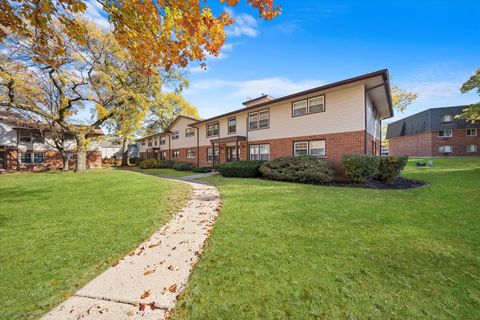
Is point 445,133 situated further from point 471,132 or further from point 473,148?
point 473,148

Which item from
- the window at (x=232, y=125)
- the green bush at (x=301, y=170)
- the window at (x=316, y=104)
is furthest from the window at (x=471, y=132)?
the window at (x=232, y=125)

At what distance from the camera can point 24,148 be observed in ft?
80.8

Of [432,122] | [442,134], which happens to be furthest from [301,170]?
[442,134]

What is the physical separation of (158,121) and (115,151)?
1925 centimetres

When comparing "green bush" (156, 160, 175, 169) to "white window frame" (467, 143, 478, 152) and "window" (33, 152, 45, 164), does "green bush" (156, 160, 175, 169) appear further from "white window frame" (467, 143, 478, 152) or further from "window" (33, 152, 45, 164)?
"white window frame" (467, 143, 478, 152)

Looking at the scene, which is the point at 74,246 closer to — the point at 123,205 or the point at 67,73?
the point at 123,205

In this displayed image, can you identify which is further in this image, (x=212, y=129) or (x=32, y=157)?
(x=32, y=157)

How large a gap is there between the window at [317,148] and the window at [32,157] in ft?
105

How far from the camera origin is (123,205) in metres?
6.98

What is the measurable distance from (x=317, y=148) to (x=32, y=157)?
3292 centimetres

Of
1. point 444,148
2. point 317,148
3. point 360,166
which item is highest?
point 444,148

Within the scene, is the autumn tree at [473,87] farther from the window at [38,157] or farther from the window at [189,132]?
the window at [38,157]

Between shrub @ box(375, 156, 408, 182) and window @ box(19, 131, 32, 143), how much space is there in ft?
120

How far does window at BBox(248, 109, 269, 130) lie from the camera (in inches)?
630
